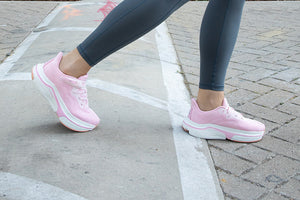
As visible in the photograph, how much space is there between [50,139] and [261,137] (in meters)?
1.09

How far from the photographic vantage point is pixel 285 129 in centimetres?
229

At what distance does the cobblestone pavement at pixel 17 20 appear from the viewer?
13.1ft

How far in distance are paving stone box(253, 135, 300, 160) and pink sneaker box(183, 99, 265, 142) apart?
1.8 inches

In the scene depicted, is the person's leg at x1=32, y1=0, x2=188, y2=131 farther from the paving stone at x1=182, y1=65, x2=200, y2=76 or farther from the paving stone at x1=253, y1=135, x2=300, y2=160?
the paving stone at x1=182, y1=65, x2=200, y2=76

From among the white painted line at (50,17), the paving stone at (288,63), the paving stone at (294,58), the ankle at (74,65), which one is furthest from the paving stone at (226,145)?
the white painted line at (50,17)

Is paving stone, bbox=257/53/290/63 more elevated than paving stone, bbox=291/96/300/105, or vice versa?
paving stone, bbox=291/96/300/105

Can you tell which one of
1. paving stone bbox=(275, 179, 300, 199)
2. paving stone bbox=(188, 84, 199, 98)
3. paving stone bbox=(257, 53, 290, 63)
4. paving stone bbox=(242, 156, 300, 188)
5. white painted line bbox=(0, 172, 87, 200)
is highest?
white painted line bbox=(0, 172, 87, 200)

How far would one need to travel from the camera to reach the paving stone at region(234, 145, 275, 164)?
6.36 feet

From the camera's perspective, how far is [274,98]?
2.79 meters

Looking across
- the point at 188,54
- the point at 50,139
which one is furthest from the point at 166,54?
the point at 50,139

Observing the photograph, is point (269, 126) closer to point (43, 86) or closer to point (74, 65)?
point (74, 65)

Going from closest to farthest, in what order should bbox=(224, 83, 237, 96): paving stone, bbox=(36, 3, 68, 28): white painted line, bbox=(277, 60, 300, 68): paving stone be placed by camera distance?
1. bbox=(224, 83, 237, 96): paving stone
2. bbox=(277, 60, 300, 68): paving stone
3. bbox=(36, 3, 68, 28): white painted line

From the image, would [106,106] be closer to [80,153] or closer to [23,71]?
[80,153]

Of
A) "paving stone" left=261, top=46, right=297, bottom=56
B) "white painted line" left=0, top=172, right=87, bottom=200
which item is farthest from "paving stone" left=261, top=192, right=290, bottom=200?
"paving stone" left=261, top=46, right=297, bottom=56
